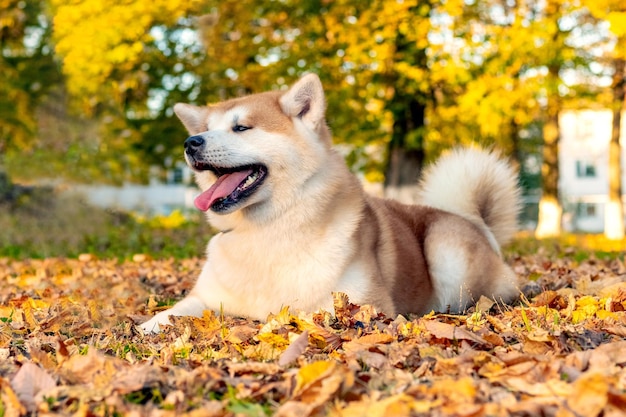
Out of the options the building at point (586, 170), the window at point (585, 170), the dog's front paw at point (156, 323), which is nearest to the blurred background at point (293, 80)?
the dog's front paw at point (156, 323)

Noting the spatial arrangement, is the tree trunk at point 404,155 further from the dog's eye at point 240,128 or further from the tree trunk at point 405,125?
the dog's eye at point 240,128

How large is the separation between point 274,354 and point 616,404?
1.58m

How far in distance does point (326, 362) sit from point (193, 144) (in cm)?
197

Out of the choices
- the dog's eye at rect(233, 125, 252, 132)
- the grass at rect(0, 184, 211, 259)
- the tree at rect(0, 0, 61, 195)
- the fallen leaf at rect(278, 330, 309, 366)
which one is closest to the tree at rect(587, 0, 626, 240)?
the grass at rect(0, 184, 211, 259)

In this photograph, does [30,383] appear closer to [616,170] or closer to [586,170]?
[616,170]

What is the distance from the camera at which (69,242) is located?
12578 millimetres

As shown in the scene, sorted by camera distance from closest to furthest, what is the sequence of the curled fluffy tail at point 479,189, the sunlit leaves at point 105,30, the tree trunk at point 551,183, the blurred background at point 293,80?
the curled fluffy tail at point 479,189 → the blurred background at point 293,80 → the sunlit leaves at point 105,30 → the tree trunk at point 551,183

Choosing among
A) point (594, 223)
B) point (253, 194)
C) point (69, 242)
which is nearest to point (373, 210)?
point (253, 194)

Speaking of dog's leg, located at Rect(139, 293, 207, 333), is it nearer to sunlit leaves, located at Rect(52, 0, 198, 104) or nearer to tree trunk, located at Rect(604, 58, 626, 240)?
sunlit leaves, located at Rect(52, 0, 198, 104)

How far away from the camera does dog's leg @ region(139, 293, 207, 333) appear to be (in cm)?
447

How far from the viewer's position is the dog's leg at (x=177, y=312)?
4473mm

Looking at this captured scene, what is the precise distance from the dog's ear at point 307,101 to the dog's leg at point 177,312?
1334 millimetres

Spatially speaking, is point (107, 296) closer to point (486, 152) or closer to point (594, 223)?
point (486, 152)

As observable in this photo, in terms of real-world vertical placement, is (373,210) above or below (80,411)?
above
